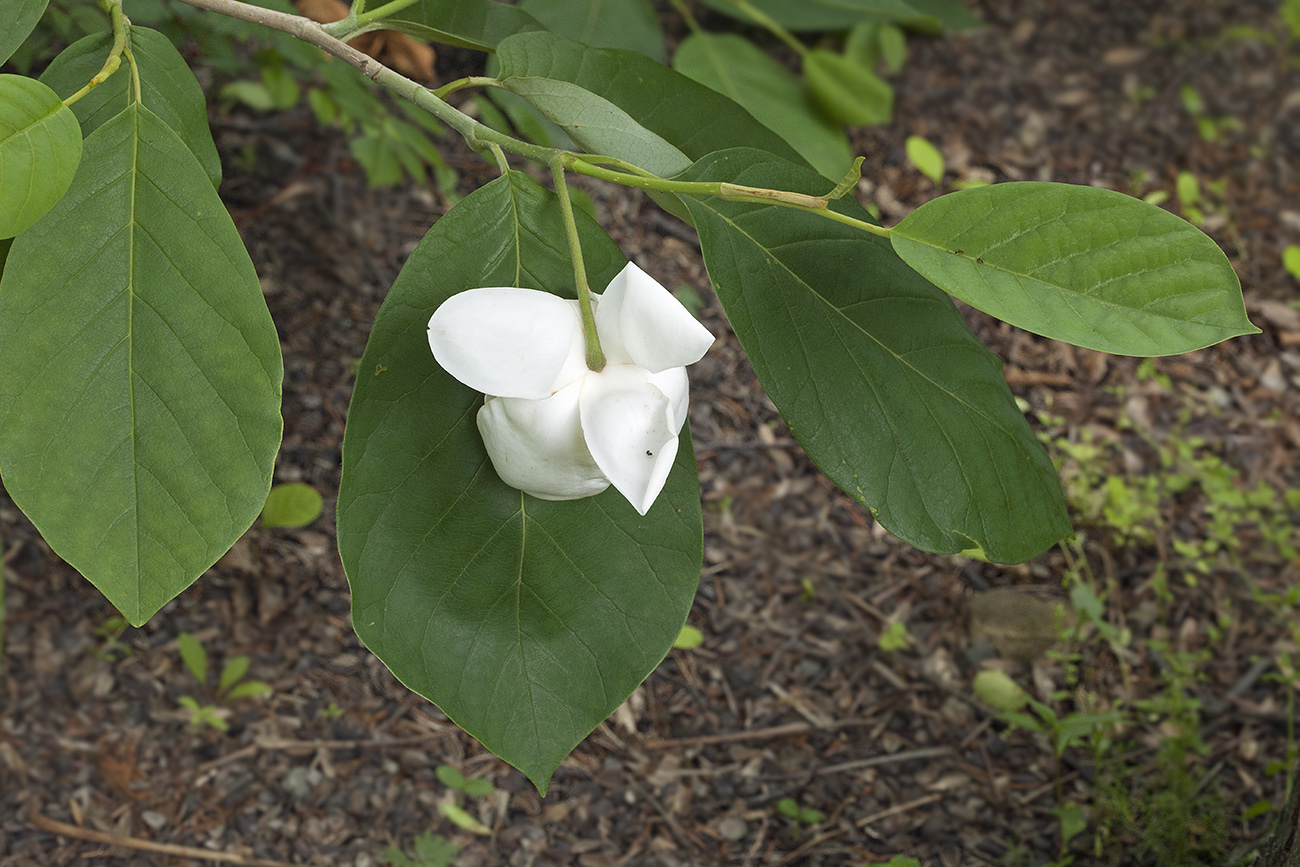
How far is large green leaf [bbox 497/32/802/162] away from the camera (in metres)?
0.80

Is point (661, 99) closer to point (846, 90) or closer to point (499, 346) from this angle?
point (499, 346)

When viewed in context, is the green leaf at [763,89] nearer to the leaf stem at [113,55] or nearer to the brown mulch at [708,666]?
the brown mulch at [708,666]

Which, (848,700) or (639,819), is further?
(848,700)

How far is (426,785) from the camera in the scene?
1425mm

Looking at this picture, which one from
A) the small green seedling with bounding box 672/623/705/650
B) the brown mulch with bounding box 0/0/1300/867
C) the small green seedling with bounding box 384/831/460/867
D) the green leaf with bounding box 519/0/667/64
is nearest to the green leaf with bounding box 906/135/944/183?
the brown mulch with bounding box 0/0/1300/867

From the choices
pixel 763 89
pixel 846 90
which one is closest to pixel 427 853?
pixel 763 89

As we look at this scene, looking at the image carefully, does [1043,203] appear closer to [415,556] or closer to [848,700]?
[415,556]

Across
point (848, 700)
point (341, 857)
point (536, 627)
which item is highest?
point (536, 627)

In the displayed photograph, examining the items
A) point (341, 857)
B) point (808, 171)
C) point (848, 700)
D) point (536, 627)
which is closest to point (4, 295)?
point (536, 627)

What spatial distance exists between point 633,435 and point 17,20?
0.52m

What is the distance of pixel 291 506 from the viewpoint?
153 centimetres

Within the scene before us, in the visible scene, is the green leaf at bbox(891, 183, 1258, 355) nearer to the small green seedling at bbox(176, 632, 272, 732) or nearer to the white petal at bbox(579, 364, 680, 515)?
the white petal at bbox(579, 364, 680, 515)

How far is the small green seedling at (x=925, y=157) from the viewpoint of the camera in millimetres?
2152

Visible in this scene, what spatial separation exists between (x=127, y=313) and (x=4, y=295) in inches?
2.7
